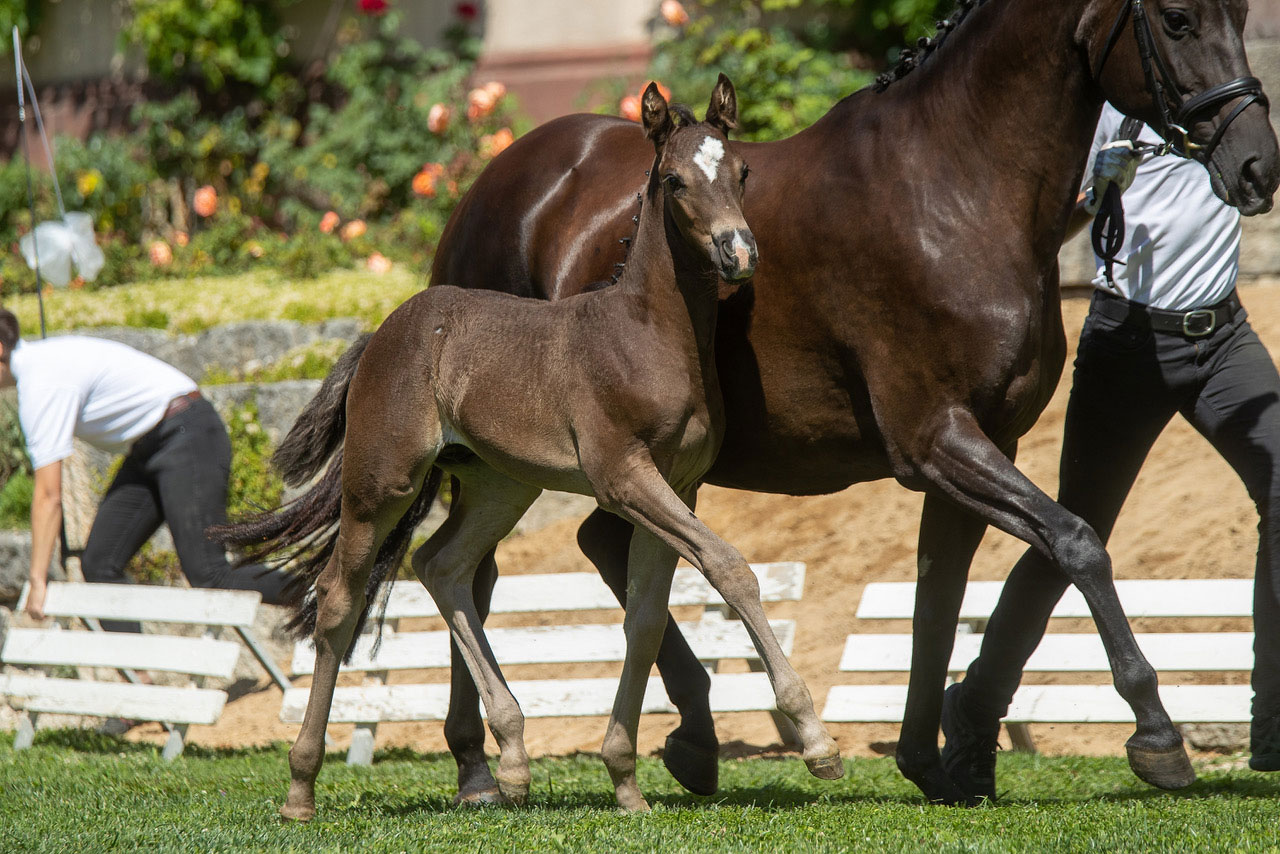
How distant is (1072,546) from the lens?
3.51 meters

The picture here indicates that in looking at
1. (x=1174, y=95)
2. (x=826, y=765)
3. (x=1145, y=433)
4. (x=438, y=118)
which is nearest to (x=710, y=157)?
(x=1174, y=95)

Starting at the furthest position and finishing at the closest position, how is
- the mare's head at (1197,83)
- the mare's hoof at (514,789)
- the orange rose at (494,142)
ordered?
the orange rose at (494,142) < the mare's hoof at (514,789) < the mare's head at (1197,83)

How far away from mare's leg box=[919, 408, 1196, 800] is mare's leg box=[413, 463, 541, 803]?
1524 mm

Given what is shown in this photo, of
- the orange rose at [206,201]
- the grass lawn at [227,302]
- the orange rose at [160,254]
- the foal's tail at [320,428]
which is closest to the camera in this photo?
the foal's tail at [320,428]

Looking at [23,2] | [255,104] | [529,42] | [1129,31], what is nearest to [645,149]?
[1129,31]

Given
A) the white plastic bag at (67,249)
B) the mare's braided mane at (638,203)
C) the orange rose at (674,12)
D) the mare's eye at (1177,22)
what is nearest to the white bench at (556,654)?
the mare's braided mane at (638,203)

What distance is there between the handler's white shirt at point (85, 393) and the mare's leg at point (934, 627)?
4.19 m

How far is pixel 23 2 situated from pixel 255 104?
8.48 ft

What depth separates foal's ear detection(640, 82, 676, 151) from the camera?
12.1ft

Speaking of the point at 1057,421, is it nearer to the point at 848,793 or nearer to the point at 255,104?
the point at 848,793

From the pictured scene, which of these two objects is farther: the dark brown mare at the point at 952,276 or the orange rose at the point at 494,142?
the orange rose at the point at 494,142

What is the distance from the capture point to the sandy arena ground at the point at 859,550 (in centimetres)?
674

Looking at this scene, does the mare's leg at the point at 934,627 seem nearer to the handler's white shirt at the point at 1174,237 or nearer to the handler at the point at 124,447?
the handler's white shirt at the point at 1174,237

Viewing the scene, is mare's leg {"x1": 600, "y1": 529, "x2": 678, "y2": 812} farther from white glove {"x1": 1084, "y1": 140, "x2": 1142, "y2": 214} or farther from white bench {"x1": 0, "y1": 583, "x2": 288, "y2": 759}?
white bench {"x1": 0, "y1": 583, "x2": 288, "y2": 759}
